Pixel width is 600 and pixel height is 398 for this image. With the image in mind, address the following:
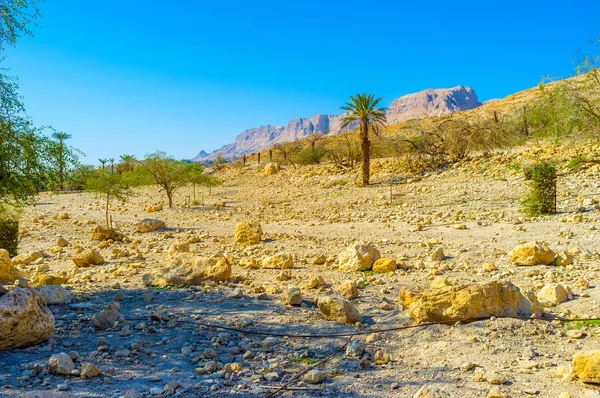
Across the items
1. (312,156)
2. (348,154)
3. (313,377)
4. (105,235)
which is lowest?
(313,377)

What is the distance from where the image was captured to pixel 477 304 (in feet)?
17.5

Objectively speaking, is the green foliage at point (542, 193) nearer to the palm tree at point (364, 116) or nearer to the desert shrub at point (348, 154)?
the palm tree at point (364, 116)

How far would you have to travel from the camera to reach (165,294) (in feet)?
23.5

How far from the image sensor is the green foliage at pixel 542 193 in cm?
1225

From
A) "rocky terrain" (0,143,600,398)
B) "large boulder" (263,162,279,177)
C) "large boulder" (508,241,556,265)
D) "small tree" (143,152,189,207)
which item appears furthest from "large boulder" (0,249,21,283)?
"large boulder" (263,162,279,177)

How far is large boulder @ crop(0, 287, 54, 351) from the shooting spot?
464 centimetres

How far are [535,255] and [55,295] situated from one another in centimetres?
754

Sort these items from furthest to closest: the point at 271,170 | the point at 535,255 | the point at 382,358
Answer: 1. the point at 271,170
2. the point at 535,255
3. the point at 382,358

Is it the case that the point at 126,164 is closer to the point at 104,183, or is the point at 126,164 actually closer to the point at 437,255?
the point at 104,183

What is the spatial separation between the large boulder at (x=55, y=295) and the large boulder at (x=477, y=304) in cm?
492

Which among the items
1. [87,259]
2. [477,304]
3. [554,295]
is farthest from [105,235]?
[554,295]

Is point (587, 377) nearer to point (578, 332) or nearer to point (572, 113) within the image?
point (578, 332)

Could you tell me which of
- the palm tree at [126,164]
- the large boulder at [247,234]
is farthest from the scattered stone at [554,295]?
the palm tree at [126,164]

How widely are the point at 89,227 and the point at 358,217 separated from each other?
10.5 meters
